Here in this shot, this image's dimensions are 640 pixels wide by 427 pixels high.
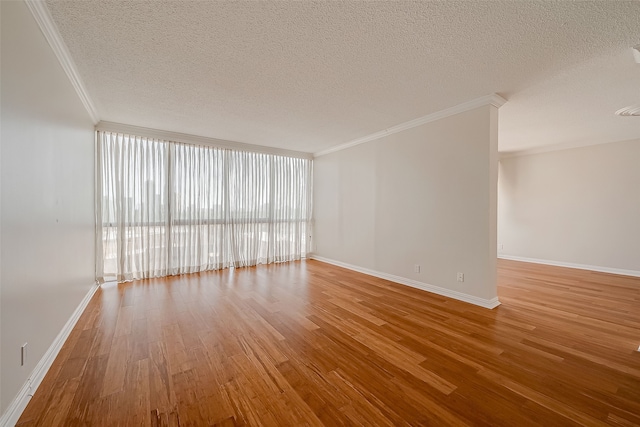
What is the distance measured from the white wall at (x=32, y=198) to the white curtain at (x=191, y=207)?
60.2 inches

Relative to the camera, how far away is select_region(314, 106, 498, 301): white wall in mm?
3160

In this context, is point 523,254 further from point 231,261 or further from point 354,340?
point 231,261

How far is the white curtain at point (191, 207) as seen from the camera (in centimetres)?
413

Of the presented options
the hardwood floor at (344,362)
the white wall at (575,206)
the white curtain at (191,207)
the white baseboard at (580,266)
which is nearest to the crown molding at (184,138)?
the white curtain at (191,207)

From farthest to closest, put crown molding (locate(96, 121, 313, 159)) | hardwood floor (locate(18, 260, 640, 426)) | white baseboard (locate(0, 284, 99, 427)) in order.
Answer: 1. crown molding (locate(96, 121, 313, 159))
2. hardwood floor (locate(18, 260, 640, 426))
3. white baseboard (locate(0, 284, 99, 427))

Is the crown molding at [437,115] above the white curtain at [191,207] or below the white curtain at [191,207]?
above

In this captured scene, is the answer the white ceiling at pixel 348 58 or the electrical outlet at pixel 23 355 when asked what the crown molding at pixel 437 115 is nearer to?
the white ceiling at pixel 348 58

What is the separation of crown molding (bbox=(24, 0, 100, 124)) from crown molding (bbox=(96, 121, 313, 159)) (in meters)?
1.11

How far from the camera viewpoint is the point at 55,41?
2.03 meters

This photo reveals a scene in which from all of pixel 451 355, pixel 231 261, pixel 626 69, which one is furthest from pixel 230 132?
pixel 626 69

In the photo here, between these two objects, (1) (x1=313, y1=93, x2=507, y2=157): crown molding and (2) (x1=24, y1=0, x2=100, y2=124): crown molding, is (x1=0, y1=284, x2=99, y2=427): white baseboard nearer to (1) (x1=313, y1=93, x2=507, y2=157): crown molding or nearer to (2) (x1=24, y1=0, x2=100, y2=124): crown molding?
(2) (x1=24, y1=0, x2=100, y2=124): crown molding

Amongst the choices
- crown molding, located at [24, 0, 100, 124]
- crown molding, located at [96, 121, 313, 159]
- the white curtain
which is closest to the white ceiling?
crown molding, located at [24, 0, 100, 124]

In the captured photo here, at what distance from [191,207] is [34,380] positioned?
11.1 ft

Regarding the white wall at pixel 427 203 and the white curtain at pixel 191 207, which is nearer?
the white wall at pixel 427 203
